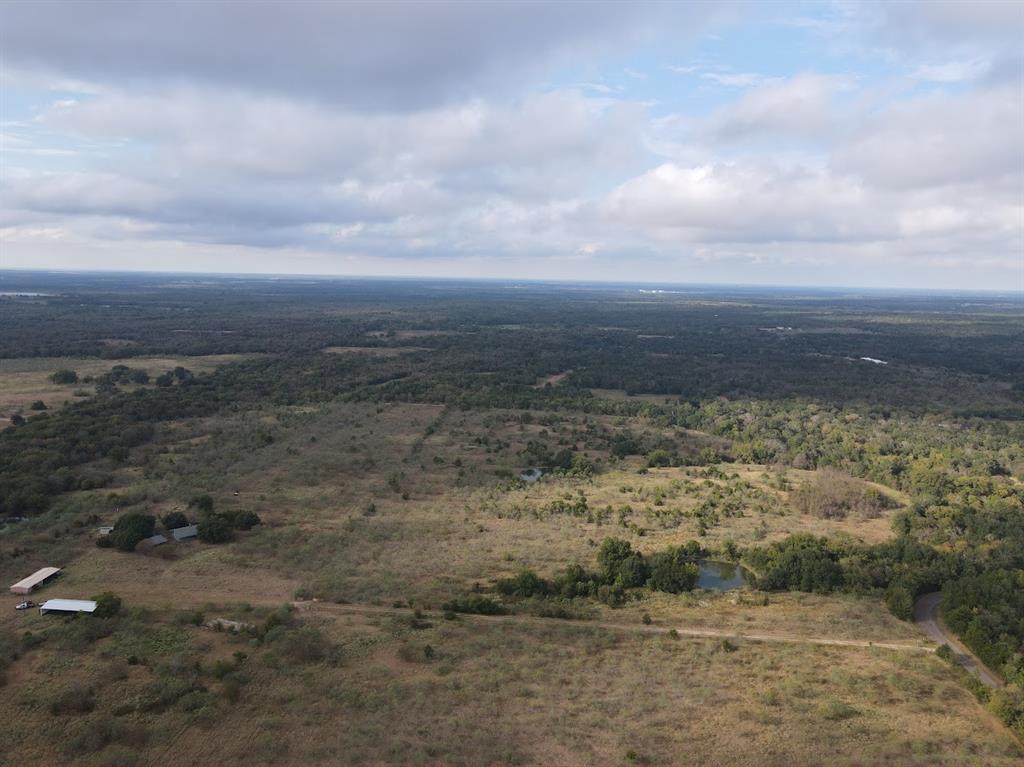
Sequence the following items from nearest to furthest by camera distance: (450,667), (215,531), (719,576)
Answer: (450,667), (719,576), (215,531)

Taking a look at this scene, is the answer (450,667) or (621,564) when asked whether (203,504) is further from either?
(621,564)

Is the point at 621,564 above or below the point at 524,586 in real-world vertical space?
above

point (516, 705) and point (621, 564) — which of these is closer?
point (516, 705)

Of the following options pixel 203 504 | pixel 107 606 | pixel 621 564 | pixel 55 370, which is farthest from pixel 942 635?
pixel 55 370

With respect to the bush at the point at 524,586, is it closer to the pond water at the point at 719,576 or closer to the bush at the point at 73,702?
the pond water at the point at 719,576

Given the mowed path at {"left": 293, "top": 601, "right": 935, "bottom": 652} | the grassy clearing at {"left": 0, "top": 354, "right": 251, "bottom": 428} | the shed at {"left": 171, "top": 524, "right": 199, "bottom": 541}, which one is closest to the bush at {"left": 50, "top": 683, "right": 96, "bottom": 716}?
the mowed path at {"left": 293, "top": 601, "right": 935, "bottom": 652}

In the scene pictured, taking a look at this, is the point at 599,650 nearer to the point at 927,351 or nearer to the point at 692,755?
the point at 692,755

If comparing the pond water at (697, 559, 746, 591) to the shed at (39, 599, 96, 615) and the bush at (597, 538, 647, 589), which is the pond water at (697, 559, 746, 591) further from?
the shed at (39, 599, 96, 615)
